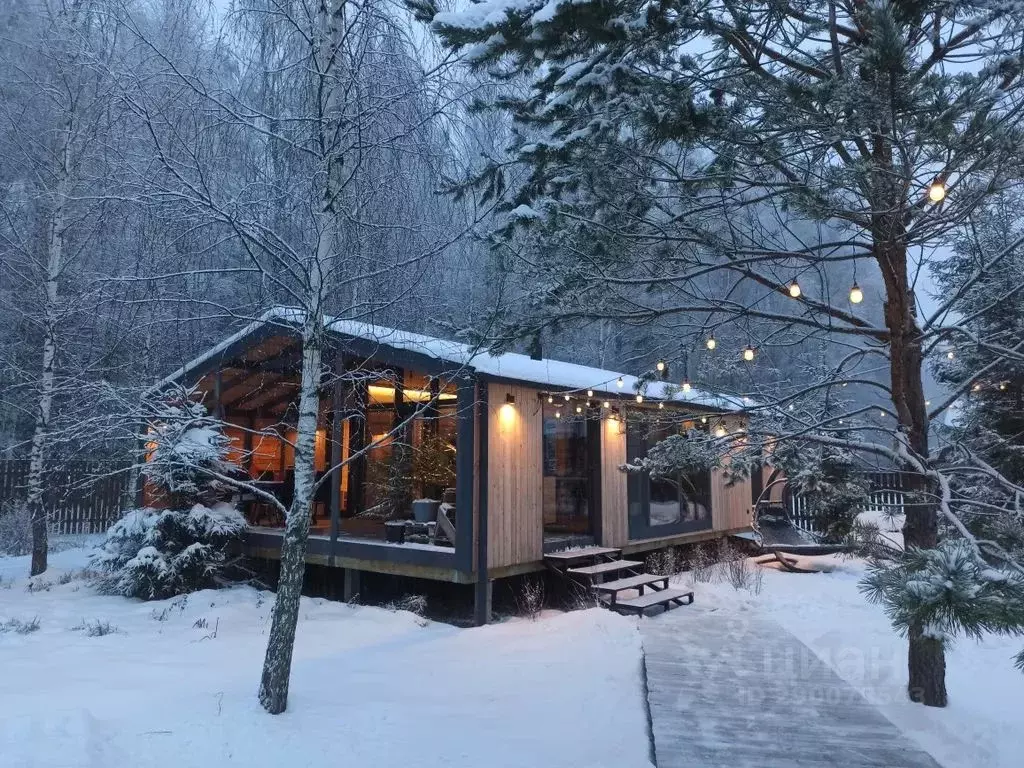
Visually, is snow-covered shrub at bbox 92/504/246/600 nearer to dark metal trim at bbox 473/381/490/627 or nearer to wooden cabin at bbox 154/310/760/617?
wooden cabin at bbox 154/310/760/617

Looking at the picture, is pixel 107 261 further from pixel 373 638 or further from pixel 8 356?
pixel 373 638

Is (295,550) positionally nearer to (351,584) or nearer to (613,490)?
(351,584)

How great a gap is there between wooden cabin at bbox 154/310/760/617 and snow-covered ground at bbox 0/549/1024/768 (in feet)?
2.79

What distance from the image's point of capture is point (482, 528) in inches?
283

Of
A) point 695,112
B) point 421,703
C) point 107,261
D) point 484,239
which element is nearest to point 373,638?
point 421,703

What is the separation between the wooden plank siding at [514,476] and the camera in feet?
24.2

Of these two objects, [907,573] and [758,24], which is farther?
[758,24]

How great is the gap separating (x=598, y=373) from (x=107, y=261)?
740cm

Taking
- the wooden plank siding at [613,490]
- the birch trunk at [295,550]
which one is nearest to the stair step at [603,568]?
the wooden plank siding at [613,490]

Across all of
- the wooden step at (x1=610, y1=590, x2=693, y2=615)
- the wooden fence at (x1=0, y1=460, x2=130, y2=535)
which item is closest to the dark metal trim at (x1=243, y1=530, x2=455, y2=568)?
the wooden step at (x1=610, y1=590, x2=693, y2=615)

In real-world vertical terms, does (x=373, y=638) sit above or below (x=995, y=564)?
below

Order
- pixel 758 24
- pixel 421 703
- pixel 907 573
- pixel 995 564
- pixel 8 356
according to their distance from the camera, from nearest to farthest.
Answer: pixel 907 573, pixel 995 564, pixel 758 24, pixel 421 703, pixel 8 356

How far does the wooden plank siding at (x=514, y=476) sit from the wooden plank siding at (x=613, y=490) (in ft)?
3.79

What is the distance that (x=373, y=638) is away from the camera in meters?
6.64
